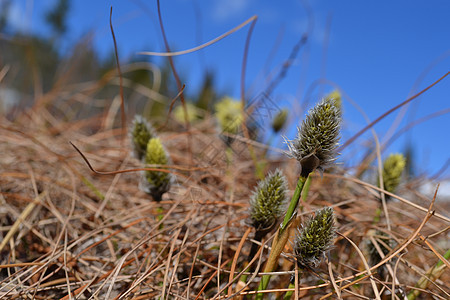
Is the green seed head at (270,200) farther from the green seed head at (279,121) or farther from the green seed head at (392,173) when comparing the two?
the green seed head at (279,121)

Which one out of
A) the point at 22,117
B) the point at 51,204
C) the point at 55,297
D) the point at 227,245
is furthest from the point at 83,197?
the point at 22,117

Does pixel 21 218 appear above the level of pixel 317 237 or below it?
below

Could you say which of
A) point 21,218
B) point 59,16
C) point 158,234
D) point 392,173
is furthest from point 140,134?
point 59,16

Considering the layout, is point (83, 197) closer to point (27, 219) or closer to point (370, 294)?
point (27, 219)

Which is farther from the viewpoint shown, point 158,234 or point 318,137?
point 158,234

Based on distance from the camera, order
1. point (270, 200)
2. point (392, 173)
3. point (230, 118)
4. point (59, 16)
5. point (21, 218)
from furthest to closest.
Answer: point (59, 16)
point (230, 118)
point (21, 218)
point (392, 173)
point (270, 200)

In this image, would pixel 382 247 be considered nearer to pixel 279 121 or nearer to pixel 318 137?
pixel 318 137

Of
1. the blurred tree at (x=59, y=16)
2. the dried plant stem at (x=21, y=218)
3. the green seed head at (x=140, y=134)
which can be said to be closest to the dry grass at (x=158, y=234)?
the dried plant stem at (x=21, y=218)
